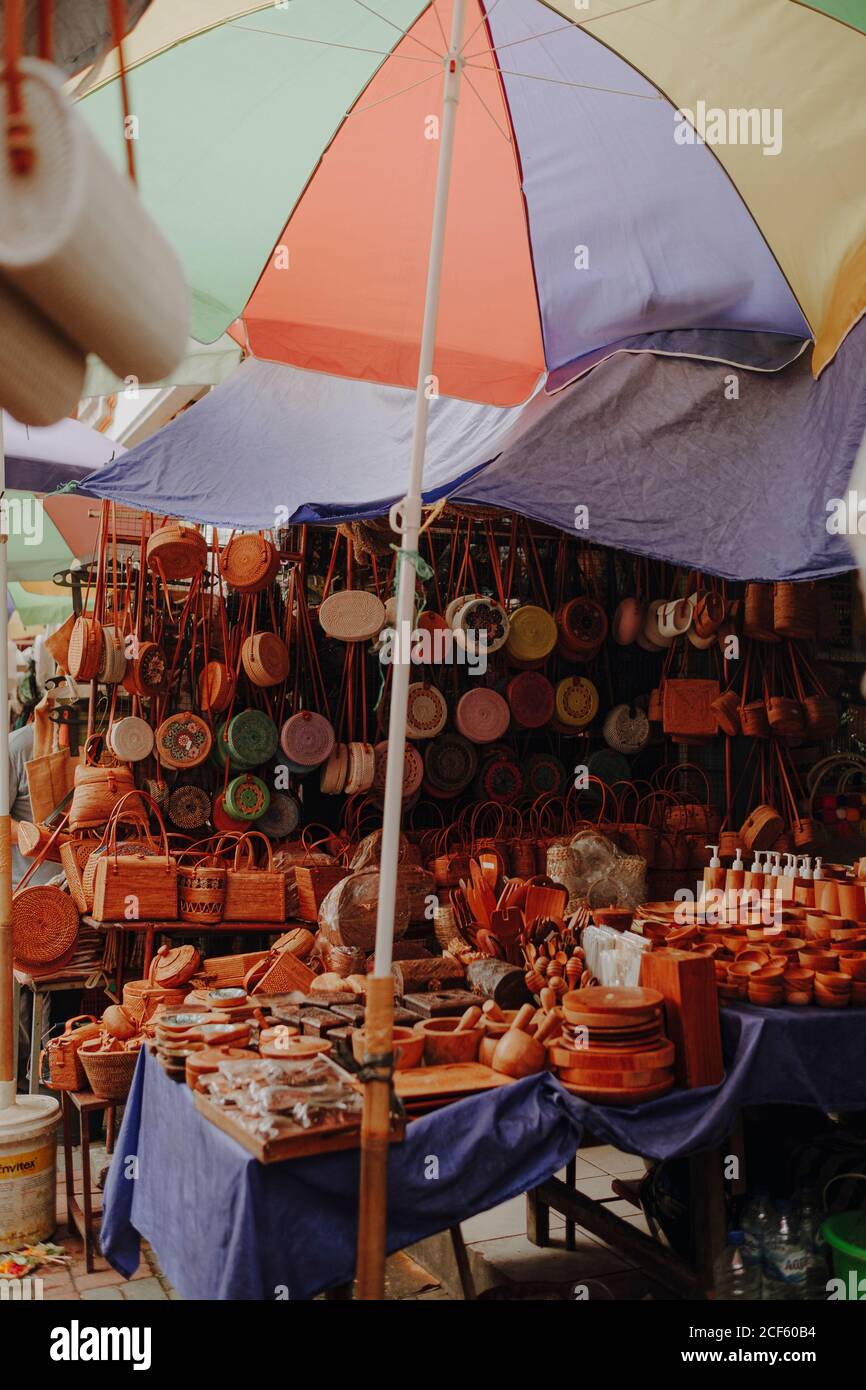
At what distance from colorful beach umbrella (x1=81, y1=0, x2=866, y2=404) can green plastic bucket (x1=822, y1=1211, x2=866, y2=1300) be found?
2.77 meters

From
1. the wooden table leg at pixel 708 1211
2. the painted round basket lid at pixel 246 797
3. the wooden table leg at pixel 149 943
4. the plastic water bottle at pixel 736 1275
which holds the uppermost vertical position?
the painted round basket lid at pixel 246 797

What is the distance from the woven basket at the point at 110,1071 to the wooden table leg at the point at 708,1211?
6.38ft

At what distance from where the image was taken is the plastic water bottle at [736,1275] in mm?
3359

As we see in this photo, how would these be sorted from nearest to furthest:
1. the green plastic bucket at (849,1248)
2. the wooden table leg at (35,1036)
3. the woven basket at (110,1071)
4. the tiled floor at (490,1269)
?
1. the green plastic bucket at (849,1248)
2. the tiled floor at (490,1269)
3. the woven basket at (110,1071)
4. the wooden table leg at (35,1036)

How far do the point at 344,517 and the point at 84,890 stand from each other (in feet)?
7.47

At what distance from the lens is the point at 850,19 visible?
11.3ft

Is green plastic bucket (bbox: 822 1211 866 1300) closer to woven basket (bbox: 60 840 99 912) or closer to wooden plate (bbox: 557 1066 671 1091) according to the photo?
wooden plate (bbox: 557 1066 671 1091)

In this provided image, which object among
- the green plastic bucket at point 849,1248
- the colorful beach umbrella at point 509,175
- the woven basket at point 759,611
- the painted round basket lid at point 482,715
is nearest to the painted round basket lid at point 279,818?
the painted round basket lid at point 482,715

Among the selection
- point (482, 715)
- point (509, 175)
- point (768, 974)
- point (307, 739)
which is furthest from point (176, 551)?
point (768, 974)

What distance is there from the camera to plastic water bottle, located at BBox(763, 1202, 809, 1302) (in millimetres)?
3432

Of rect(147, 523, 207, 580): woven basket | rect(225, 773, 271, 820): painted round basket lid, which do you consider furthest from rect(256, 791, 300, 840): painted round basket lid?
rect(147, 523, 207, 580): woven basket

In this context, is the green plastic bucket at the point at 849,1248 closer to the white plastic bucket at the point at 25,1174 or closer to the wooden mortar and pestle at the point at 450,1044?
the wooden mortar and pestle at the point at 450,1044

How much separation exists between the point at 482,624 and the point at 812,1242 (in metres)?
3.13
